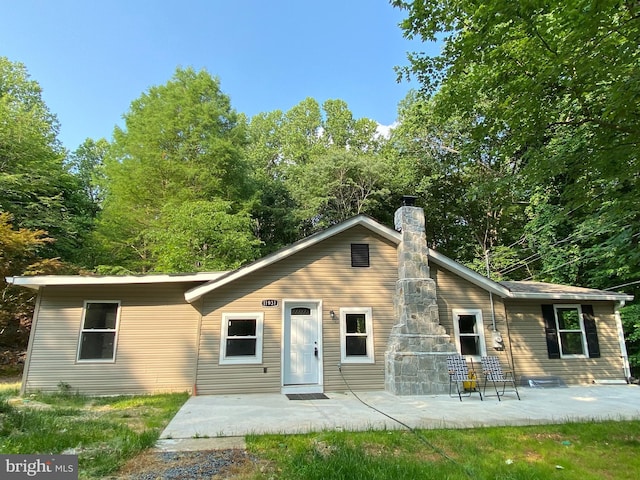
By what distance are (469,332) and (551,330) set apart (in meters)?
2.44

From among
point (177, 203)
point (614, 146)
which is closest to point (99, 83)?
point (177, 203)

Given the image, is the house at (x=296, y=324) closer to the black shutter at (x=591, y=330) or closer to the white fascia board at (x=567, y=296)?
the white fascia board at (x=567, y=296)

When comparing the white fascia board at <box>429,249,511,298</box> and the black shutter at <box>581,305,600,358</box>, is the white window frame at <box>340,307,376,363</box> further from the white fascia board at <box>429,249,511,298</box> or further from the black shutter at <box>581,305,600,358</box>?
the black shutter at <box>581,305,600,358</box>

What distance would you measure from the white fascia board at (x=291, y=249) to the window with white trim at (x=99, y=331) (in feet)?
6.30

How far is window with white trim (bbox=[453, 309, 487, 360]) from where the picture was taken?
9.11 m

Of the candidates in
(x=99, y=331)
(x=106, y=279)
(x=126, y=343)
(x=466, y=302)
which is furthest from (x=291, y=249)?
(x=99, y=331)

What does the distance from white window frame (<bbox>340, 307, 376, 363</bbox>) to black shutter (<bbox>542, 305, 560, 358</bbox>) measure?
192 inches

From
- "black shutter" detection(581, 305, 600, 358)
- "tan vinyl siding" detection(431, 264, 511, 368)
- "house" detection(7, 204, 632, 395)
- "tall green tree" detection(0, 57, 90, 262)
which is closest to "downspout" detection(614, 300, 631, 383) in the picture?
"black shutter" detection(581, 305, 600, 358)

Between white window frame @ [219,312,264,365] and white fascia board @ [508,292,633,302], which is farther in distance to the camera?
A: white fascia board @ [508,292,633,302]

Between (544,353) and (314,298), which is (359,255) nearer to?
(314,298)

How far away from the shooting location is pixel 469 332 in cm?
927

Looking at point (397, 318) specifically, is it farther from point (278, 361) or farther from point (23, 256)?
point (23, 256)

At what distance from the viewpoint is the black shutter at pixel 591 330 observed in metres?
9.84

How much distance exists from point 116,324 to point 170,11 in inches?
307
